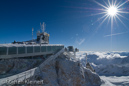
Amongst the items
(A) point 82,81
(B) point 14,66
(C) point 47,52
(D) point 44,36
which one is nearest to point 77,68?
(A) point 82,81

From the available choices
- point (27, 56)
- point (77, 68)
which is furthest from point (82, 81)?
point (27, 56)

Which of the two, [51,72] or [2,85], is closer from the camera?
[2,85]

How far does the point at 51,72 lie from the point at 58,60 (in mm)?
4464

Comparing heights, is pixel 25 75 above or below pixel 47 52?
below

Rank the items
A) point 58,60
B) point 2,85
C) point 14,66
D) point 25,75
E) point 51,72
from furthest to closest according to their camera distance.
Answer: point 58,60
point 51,72
point 14,66
point 25,75
point 2,85

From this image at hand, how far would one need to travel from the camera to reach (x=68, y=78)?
17406 mm

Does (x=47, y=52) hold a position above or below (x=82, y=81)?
above

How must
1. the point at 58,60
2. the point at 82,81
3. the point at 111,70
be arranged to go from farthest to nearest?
the point at 111,70, the point at 58,60, the point at 82,81

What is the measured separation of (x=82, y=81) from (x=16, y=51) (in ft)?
60.2

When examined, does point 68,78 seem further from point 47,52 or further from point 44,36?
point 44,36

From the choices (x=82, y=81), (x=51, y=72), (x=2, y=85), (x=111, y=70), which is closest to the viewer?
(x=2, y=85)

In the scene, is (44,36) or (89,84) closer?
(89,84)

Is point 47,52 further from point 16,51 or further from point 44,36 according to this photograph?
point 44,36

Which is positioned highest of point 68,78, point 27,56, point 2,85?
point 27,56
